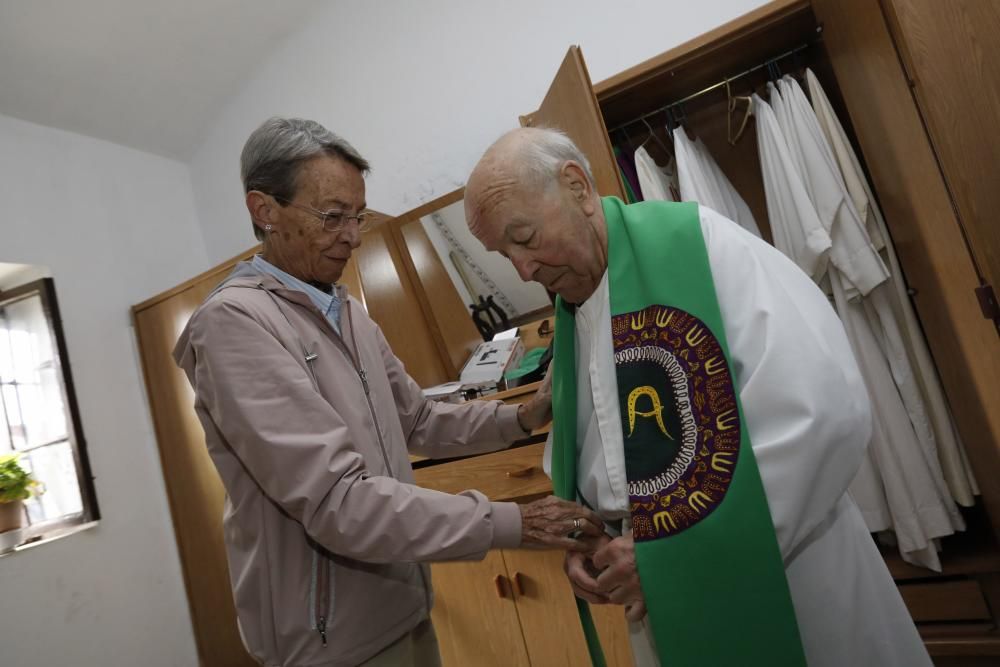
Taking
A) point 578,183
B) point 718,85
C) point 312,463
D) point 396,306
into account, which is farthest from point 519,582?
point 718,85

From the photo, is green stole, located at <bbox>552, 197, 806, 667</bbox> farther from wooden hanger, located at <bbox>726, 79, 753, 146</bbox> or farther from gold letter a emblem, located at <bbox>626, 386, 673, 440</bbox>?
wooden hanger, located at <bbox>726, 79, 753, 146</bbox>

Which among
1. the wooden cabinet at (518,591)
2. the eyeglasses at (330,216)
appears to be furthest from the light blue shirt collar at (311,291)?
the wooden cabinet at (518,591)

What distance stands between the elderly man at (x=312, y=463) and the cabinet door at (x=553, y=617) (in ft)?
2.02

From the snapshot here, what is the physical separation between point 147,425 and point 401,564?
102 inches

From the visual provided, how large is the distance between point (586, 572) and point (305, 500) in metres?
0.50

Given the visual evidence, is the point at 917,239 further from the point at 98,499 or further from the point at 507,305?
the point at 98,499

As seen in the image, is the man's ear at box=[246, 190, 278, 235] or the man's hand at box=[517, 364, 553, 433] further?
the man's hand at box=[517, 364, 553, 433]

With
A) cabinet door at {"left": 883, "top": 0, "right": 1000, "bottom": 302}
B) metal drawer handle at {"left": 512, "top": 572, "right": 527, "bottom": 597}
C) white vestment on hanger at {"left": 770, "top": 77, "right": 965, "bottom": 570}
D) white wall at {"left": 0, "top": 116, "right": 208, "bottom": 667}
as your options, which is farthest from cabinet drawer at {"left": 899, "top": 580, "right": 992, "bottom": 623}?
white wall at {"left": 0, "top": 116, "right": 208, "bottom": 667}

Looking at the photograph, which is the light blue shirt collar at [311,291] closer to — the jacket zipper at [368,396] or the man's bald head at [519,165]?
the jacket zipper at [368,396]

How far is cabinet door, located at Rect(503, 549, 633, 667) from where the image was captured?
1723 mm

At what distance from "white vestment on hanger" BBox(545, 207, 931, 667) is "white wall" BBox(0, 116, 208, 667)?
104 inches

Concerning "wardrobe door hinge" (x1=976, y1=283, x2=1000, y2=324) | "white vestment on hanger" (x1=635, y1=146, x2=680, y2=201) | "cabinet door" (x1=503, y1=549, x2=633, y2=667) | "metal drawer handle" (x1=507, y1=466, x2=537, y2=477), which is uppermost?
"white vestment on hanger" (x1=635, y1=146, x2=680, y2=201)

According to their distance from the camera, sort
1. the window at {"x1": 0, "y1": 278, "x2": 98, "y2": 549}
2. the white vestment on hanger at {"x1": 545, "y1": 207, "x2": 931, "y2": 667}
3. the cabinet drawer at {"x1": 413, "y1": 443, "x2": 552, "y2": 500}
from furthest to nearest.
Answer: the window at {"x1": 0, "y1": 278, "x2": 98, "y2": 549}, the cabinet drawer at {"x1": 413, "y1": 443, "x2": 552, "y2": 500}, the white vestment on hanger at {"x1": 545, "y1": 207, "x2": 931, "y2": 667}

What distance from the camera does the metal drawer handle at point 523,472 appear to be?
6.07 feet
